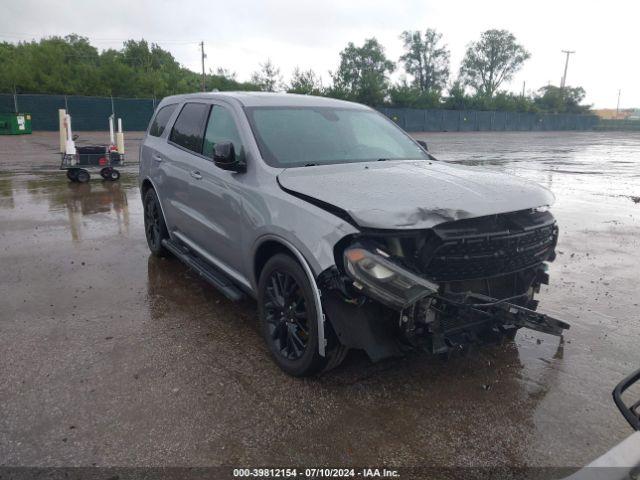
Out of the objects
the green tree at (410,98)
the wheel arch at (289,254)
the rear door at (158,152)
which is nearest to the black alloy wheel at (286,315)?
the wheel arch at (289,254)

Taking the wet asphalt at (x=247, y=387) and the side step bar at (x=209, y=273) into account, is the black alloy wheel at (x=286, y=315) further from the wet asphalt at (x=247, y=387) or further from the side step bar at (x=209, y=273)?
the side step bar at (x=209, y=273)

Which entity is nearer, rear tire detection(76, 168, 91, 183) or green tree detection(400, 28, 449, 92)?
rear tire detection(76, 168, 91, 183)

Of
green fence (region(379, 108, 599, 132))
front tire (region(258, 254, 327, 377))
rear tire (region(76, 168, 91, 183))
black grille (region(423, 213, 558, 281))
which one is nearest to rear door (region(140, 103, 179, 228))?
front tire (region(258, 254, 327, 377))

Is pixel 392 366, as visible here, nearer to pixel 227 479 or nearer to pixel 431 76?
pixel 227 479

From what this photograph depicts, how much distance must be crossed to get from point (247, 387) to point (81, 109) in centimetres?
3900

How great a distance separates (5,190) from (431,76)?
260ft

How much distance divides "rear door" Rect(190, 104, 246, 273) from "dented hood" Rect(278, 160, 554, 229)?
1.95ft

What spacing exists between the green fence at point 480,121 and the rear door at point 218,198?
47179 millimetres

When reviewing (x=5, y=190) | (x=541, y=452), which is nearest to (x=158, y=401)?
(x=541, y=452)

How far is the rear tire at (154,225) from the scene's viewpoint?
18.4ft

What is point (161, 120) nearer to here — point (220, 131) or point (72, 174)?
point (220, 131)

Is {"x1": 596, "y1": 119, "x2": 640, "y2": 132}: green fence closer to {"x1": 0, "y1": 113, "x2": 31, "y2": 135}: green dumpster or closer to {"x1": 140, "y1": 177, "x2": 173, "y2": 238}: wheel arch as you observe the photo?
{"x1": 0, "y1": 113, "x2": 31, "y2": 135}: green dumpster

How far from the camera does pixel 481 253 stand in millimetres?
2873

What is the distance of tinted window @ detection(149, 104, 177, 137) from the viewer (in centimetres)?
557
